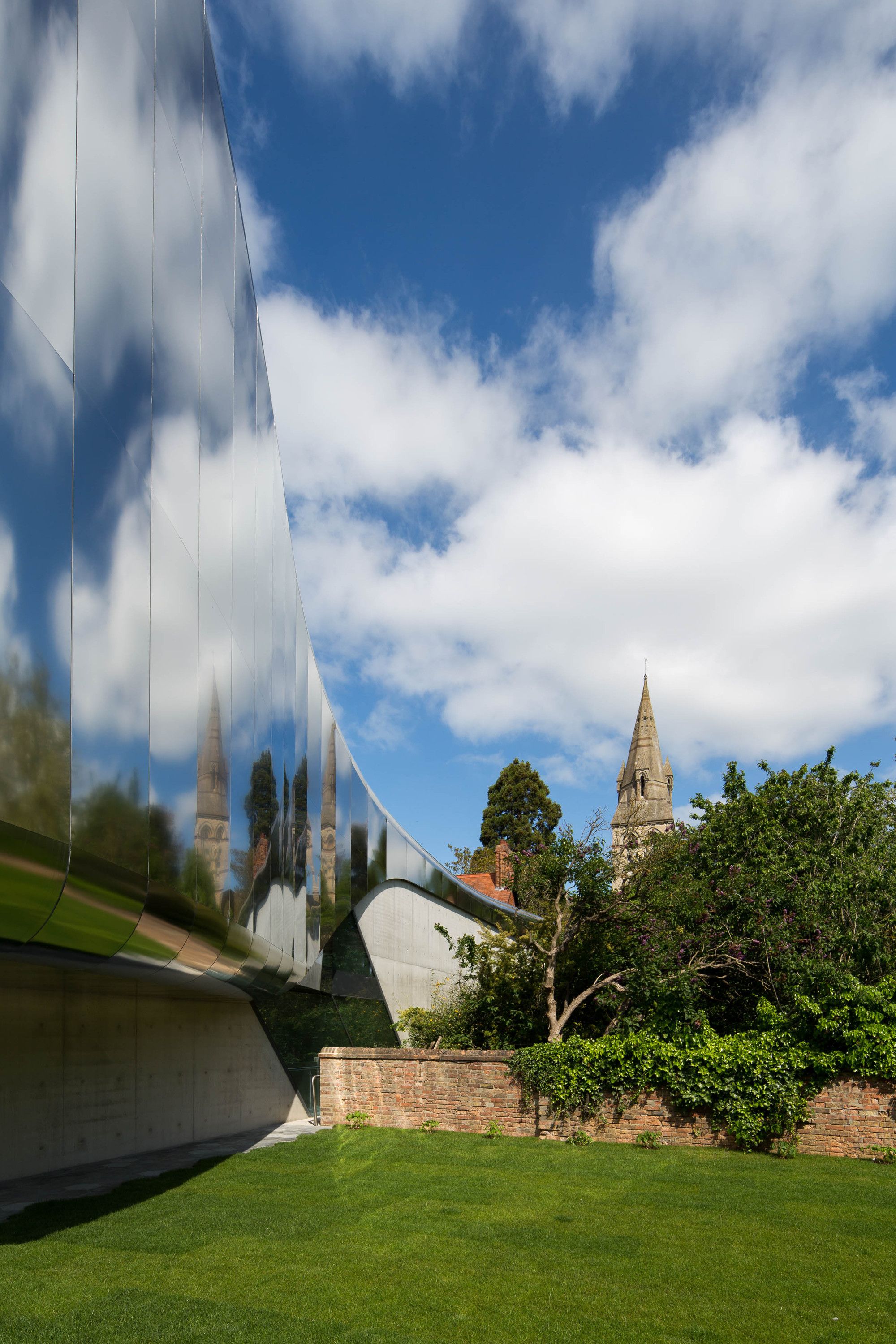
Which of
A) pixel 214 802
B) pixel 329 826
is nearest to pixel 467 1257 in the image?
pixel 214 802

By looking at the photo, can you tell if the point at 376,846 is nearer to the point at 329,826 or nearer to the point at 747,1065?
the point at 329,826

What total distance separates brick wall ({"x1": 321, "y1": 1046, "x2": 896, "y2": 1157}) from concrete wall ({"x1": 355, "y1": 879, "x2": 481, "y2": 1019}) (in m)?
8.33

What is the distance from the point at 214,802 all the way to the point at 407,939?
69.6 ft

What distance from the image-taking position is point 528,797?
60312 millimetres

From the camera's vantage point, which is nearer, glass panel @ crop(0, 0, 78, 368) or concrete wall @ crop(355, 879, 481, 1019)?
glass panel @ crop(0, 0, 78, 368)

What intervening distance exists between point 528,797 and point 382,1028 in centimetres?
3389

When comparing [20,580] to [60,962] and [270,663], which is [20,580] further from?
[270,663]

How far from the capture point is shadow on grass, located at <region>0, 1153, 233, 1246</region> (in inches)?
341

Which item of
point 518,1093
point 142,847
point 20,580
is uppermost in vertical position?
point 20,580

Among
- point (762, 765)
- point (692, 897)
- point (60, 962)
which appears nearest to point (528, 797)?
point (762, 765)

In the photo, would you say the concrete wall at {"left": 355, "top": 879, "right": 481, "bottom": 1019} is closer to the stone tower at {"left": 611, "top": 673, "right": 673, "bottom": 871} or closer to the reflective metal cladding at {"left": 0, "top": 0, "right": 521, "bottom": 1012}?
the reflective metal cladding at {"left": 0, "top": 0, "right": 521, "bottom": 1012}

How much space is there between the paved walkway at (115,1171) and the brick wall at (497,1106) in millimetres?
1325

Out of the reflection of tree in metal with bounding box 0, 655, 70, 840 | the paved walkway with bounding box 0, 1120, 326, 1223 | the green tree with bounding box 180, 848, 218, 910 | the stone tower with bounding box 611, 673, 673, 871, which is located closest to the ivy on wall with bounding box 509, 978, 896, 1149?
the paved walkway with bounding box 0, 1120, 326, 1223

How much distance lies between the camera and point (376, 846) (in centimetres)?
2742
